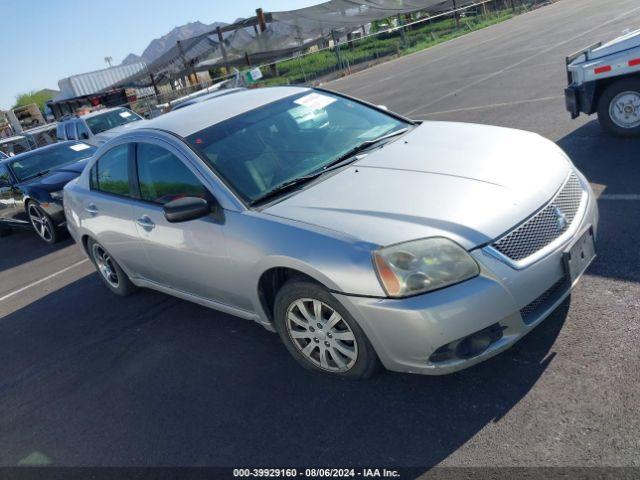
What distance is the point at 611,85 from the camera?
6402mm

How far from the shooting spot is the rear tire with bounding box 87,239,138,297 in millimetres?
5555

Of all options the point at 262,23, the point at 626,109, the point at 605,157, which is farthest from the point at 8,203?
the point at 262,23

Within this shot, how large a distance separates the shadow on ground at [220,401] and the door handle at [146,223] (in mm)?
896

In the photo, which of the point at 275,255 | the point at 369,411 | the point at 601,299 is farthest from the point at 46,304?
the point at 601,299

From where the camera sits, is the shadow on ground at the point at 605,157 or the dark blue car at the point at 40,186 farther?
the dark blue car at the point at 40,186

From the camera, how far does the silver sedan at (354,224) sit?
2.90m

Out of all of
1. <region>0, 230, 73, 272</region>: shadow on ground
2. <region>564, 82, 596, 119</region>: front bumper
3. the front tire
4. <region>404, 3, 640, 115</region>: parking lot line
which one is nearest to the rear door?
<region>0, 230, 73, 272</region>: shadow on ground

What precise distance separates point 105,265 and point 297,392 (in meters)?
3.16

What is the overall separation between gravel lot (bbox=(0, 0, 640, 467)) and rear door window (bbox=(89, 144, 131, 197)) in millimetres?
1148

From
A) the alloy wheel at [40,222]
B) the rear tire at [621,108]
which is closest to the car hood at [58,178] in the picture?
the alloy wheel at [40,222]

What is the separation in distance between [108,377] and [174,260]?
99 cm

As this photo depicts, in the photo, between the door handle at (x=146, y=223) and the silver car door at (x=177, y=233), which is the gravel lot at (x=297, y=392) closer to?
the silver car door at (x=177, y=233)

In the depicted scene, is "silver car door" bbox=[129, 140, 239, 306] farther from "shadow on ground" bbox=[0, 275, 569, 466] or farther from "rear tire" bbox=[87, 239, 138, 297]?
"rear tire" bbox=[87, 239, 138, 297]

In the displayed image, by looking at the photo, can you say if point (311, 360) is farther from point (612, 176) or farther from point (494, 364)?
point (612, 176)
